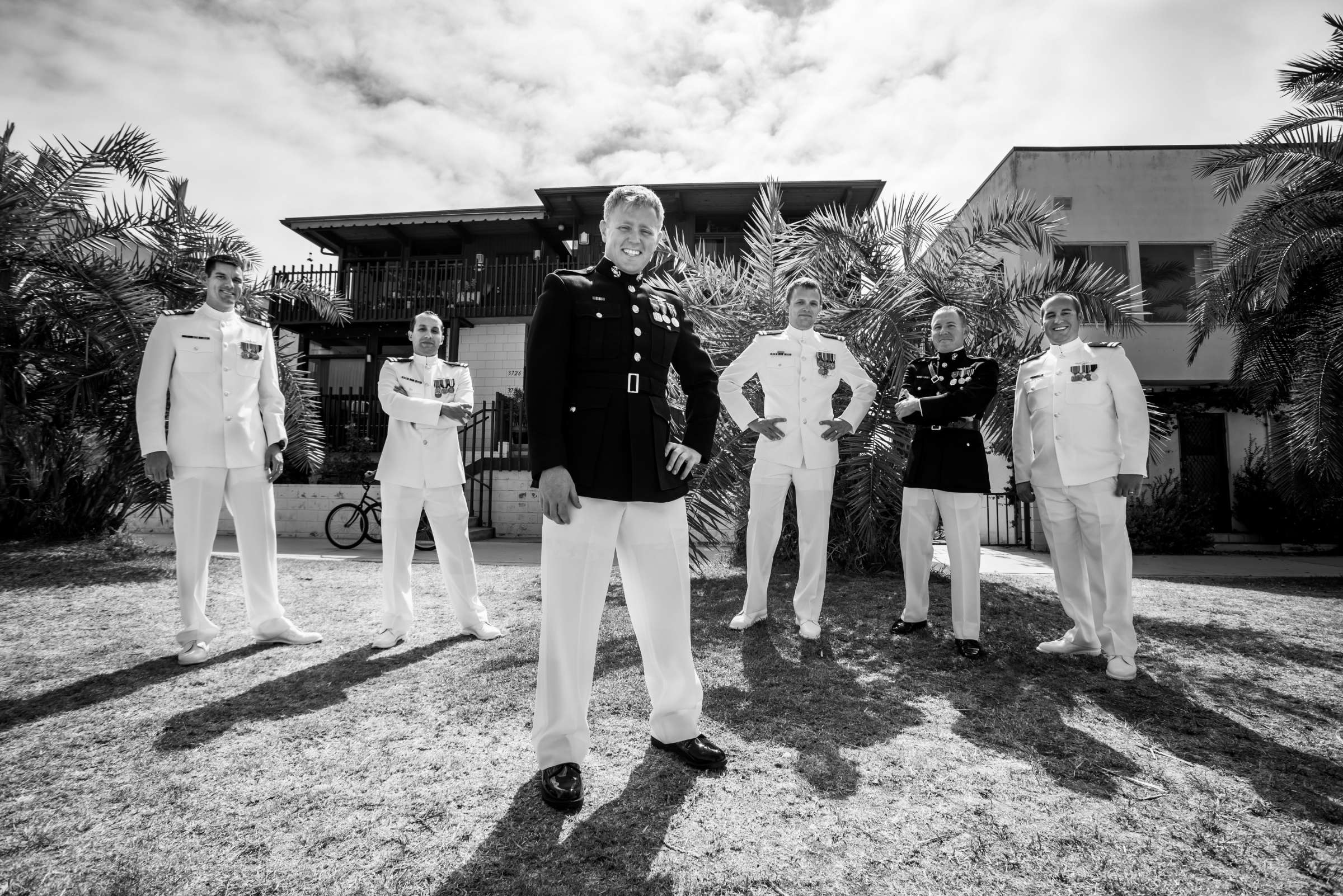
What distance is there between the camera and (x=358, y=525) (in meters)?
10.2

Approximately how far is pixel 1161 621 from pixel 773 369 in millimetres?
3416

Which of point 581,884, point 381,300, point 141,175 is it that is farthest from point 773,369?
point 381,300

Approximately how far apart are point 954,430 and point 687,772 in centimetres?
273

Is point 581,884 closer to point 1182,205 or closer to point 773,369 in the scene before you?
point 773,369

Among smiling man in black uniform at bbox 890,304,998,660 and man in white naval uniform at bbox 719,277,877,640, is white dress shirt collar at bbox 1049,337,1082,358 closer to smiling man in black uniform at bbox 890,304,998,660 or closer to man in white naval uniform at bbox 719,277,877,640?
smiling man in black uniform at bbox 890,304,998,660

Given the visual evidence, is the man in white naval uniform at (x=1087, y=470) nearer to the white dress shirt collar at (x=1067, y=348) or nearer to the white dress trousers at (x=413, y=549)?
the white dress shirt collar at (x=1067, y=348)

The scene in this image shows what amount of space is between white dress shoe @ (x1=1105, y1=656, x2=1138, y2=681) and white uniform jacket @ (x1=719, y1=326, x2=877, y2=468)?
5.95ft

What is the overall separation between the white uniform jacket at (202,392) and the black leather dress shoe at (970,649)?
417 cm

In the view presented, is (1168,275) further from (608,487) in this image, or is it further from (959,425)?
(608,487)

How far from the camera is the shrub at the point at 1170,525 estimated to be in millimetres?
9789

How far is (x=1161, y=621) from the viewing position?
491 cm

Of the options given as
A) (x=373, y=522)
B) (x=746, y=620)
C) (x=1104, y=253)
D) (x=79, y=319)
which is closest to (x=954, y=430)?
(x=746, y=620)

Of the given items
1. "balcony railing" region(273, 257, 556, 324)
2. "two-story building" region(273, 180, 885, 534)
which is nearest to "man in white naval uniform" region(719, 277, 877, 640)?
"two-story building" region(273, 180, 885, 534)

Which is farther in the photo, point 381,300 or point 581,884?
point 381,300
